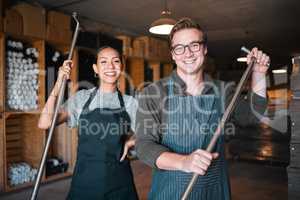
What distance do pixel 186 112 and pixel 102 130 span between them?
0.74 metres

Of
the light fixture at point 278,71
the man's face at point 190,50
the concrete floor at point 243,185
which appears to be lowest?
the concrete floor at point 243,185

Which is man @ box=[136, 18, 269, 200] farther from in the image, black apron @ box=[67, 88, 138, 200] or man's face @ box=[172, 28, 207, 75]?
black apron @ box=[67, 88, 138, 200]

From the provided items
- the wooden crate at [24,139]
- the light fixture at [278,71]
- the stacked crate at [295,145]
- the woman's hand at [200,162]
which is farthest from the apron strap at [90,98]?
the light fixture at [278,71]

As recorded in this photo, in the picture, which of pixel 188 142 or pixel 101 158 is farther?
pixel 101 158

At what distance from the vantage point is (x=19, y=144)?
3953mm

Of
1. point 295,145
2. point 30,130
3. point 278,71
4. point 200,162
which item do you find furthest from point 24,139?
point 278,71

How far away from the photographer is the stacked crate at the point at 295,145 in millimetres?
2223

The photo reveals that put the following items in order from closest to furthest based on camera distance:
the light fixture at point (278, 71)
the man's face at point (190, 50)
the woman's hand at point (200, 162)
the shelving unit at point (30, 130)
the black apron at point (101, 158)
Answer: the woman's hand at point (200, 162) < the man's face at point (190, 50) < the black apron at point (101, 158) < the shelving unit at point (30, 130) < the light fixture at point (278, 71)

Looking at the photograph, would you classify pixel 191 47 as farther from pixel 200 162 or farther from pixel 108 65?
pixel 108 65

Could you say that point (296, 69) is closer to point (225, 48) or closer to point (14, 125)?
point (14, 125)

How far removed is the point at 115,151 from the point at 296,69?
158 centimetres

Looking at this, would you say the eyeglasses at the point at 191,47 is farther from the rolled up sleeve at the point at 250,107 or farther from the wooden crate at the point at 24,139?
the wooden crate at the point at 24,139

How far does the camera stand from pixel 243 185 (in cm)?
382

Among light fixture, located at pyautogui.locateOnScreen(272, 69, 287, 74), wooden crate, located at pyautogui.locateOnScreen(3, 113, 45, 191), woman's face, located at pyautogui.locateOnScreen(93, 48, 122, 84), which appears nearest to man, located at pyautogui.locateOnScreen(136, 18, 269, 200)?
woman's face, located at pyautogui.locateOnScreen(93, 48, 122, 84)
